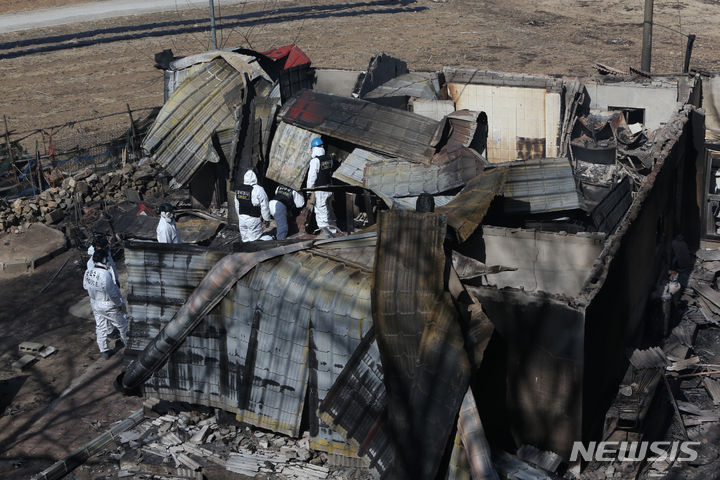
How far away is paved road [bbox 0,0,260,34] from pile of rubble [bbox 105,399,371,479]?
2946 cm

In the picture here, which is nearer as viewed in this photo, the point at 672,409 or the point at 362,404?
the point at 362,404

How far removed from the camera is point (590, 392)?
7.05 metres

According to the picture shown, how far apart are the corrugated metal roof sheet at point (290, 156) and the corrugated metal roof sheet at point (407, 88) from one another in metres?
2.63

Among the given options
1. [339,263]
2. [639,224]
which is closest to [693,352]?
[639,224]

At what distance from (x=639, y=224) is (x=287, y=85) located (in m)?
9.16

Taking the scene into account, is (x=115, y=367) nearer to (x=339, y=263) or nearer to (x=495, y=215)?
(x=339, y=263)

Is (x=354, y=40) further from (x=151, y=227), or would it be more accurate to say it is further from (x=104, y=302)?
(x=104, y=302)

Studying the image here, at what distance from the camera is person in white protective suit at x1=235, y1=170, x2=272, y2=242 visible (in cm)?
1113

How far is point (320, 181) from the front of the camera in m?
12.2

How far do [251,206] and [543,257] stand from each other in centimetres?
494

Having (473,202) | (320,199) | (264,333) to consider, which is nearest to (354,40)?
(320,199)

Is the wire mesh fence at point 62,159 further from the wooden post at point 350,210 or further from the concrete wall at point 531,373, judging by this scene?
the concrete wall at point 531,373

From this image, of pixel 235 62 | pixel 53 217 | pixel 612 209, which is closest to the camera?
pixel 612 209

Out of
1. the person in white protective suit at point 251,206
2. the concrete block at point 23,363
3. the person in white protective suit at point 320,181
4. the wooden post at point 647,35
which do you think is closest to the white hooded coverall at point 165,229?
the person in white protective suit at point 251,206
